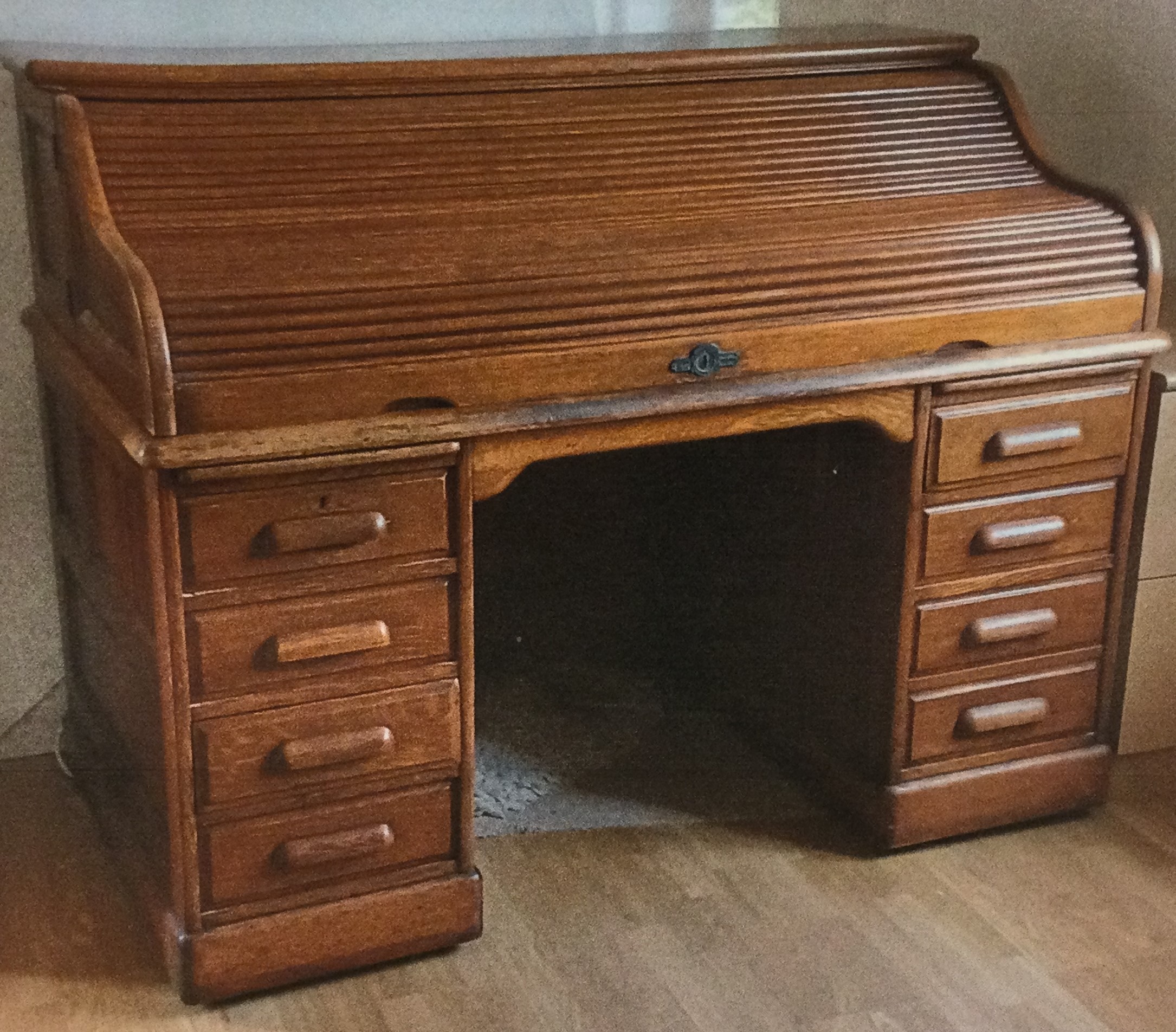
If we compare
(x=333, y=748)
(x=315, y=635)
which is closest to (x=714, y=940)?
(x=333, y=748)

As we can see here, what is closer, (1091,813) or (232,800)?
(232,800)

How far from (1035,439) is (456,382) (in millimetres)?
902

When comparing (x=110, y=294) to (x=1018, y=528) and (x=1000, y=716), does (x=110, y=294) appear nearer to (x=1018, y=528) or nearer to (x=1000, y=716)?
(x=1018, y=528)

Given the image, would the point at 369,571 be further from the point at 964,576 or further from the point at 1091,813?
the point at 1091,813

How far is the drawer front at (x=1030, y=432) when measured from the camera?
228 centimetres

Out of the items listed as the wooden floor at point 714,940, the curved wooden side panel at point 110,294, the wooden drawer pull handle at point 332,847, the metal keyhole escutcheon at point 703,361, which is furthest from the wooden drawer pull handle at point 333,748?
the metal keyhole escutcheon at point 703,361

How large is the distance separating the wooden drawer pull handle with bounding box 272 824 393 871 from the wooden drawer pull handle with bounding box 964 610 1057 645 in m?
0.93

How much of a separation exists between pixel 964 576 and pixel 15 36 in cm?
165

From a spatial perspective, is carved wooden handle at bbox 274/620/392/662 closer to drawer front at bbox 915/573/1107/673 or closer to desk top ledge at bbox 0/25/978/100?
desk top ledge at bbox 0/25/978/100

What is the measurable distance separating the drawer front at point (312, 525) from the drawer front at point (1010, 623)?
2.65ft

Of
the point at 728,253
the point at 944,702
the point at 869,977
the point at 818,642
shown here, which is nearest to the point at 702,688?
the point at 818,642

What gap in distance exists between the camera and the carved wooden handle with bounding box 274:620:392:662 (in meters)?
1.96

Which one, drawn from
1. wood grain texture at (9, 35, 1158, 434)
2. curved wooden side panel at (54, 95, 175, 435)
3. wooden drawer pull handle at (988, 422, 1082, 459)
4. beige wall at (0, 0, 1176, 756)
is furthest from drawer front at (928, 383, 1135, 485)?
curved wooden side panel at (54, 95, 175, 435)

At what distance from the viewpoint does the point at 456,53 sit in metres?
2.36
